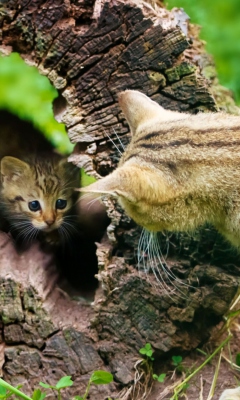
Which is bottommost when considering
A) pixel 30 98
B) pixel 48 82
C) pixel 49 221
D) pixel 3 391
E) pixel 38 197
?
pixel 3 391

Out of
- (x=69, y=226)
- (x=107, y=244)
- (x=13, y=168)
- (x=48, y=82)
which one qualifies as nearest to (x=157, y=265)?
(x=107, y=244)

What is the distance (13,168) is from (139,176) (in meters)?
1.50

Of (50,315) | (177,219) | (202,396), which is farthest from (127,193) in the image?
(202,396)

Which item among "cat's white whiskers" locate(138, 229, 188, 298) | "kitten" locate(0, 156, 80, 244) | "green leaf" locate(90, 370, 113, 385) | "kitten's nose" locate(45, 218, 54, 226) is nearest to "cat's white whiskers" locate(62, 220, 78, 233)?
"kitten" locate(0, 156, 80, 244)

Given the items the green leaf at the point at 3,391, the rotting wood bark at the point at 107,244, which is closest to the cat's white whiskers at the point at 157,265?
the rotting wood bark at the point at 107,244

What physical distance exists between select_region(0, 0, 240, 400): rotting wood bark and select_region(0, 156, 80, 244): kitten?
2.23ft

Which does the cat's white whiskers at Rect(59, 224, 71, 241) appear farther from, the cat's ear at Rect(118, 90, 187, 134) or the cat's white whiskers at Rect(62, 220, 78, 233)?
the cat's ear at Rect(118, 90, 187, 134)

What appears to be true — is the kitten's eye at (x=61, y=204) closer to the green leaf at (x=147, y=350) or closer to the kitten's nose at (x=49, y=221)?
the kitten's nose at (x=49, y=221)

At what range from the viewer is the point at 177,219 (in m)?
2.88

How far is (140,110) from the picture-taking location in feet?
10.1

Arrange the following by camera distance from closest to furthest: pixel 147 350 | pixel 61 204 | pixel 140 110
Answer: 1. pixel 140 110
2. pixel 147 350
3. pixel 61 204

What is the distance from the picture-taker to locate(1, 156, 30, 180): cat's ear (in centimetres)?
396

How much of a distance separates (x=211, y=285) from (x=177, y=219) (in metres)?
0.51

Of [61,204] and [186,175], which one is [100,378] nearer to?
[186,175]
